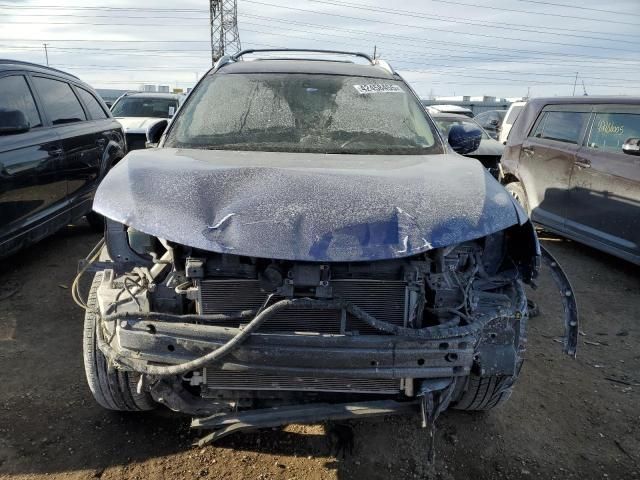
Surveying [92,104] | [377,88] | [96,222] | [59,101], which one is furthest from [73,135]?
[377,88]

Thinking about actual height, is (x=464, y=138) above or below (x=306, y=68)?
below

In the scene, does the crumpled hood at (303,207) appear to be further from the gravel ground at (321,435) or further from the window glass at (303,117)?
the gravel ground at (321,435)

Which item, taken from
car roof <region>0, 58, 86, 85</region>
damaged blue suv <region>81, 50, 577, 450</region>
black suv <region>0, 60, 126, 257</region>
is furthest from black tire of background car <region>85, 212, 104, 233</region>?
damaged blue suv <region>81, 50, 577, 450</region>

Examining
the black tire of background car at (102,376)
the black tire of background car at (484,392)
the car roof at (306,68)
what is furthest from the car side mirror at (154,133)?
the black tire of background car at (484,392)

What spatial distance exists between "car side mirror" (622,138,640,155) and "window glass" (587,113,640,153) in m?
0.15

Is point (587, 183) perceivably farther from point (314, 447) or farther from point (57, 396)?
point (57, 396)

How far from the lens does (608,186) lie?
211 inches

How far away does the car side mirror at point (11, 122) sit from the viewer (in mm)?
3986

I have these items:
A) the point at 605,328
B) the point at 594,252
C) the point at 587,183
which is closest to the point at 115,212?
the point at 605,328

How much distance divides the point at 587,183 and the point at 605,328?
199 cm

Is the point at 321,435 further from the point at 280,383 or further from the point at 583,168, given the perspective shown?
the point at 583,168

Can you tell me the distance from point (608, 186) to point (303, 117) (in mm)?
3658

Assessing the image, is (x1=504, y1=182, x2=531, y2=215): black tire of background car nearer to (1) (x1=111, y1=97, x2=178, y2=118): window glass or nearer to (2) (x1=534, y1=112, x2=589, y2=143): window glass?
(2) (x1=534, y1=112, x2=589, y2=143): window glass

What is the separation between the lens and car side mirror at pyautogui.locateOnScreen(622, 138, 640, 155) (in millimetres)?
5008
